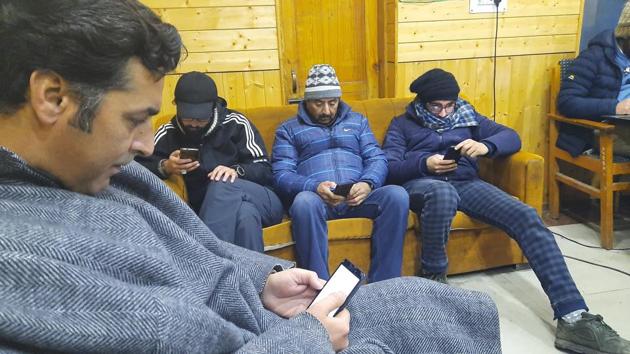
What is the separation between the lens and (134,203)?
0.78 metres

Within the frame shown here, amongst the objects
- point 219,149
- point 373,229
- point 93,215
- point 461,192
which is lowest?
point 373,229

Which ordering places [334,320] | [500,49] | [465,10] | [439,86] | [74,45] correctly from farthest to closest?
[500,49] → [465,10] → [439,86] → [334,320] → [74,45]

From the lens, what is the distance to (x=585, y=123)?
2.58 metres

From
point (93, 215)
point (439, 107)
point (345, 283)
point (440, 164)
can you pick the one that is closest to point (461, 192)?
point (440, 164)

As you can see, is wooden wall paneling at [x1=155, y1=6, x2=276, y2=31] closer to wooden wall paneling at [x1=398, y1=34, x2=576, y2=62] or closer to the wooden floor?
wooden wall paneling at [x1=398, y1=34, x2=576, y2=62]

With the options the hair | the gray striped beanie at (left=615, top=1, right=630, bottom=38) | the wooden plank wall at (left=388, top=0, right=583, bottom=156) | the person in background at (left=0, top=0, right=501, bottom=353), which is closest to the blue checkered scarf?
the wooden plank wall at (left=388, top=0, right=583, bottom=156)

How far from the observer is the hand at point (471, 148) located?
220 cm

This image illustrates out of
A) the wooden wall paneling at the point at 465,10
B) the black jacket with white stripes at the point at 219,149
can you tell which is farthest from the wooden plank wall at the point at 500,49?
the black jacket with white stripes at the point at 219,149

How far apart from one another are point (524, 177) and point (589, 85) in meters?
0.92

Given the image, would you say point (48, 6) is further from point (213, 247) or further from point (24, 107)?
point (213, 247)

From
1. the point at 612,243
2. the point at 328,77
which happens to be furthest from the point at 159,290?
the point at 612,243

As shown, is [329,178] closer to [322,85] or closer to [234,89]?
[322,85]

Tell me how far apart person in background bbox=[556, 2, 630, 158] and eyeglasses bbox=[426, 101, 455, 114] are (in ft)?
2.72

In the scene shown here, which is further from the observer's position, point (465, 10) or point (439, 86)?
point (465, 10)
